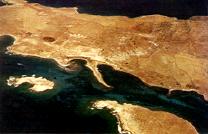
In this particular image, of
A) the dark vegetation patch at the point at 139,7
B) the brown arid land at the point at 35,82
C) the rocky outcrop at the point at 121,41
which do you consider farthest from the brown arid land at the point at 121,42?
the brown arid land at the point at 35,82

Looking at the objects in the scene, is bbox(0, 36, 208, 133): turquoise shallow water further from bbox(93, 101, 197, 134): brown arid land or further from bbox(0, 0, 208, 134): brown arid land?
bbox(0, 0, 208, 134): brown arid land

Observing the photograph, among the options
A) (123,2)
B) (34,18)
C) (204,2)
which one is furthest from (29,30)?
(204,2)

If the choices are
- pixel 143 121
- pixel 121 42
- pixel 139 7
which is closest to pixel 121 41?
pixel 121 42

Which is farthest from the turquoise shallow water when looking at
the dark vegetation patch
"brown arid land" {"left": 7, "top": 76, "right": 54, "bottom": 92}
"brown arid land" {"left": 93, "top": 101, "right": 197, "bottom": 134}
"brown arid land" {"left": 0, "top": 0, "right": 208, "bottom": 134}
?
the dark vegetation patch

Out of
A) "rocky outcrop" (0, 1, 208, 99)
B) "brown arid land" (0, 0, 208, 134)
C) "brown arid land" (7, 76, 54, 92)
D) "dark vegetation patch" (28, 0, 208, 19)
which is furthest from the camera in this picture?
"dark vegetation patch" (28, 0, 208, 19)

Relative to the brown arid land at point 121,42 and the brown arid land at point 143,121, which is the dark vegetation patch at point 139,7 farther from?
the brown arid land at point 143,121

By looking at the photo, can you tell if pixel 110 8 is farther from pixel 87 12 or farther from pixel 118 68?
pixel 118 68

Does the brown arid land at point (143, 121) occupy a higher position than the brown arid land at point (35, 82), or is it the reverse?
the brown arid land at point (35, 82)
